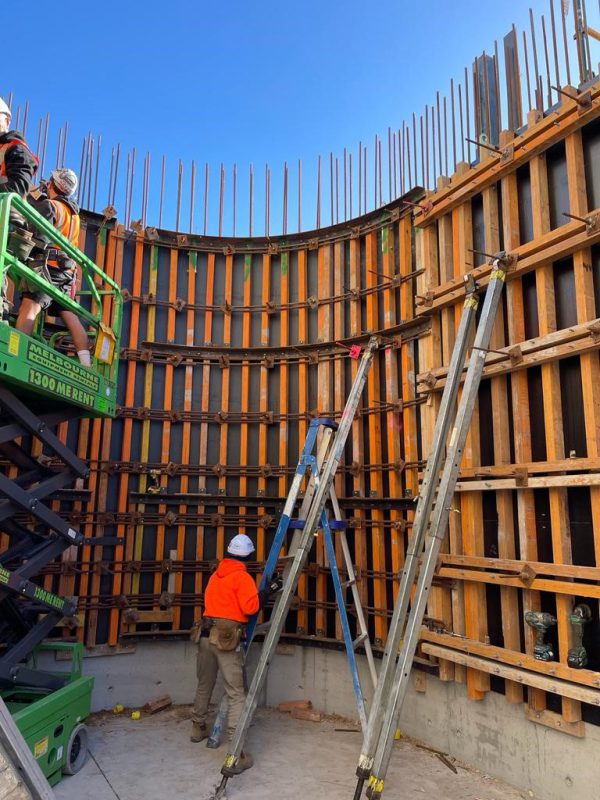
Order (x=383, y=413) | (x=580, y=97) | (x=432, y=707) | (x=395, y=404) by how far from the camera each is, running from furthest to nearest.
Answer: (x=383, y=413) < (x=395, y=404) < (x=432, y=707) < (x=580, y=97)

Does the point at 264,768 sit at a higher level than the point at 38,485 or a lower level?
lower

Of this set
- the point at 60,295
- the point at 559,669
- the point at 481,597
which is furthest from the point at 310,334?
the point at 559,669

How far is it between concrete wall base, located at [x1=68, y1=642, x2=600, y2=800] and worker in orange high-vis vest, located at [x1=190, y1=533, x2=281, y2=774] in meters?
1.60

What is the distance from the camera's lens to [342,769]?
6.28 m

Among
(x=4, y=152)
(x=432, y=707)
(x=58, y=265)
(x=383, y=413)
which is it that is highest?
(x=4, y=152)

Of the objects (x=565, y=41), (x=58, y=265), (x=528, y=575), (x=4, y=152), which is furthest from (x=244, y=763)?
(x=565, y=41)

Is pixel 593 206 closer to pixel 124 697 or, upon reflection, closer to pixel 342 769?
pixel 342 769

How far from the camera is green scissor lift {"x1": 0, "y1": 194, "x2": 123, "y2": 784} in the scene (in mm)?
5352

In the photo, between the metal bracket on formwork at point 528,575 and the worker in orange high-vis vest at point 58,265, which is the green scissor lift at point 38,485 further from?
the metal bracket on formwork at point 528,575

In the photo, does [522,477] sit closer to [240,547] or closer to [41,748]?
[240,547]

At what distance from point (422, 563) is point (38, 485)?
4.04 m

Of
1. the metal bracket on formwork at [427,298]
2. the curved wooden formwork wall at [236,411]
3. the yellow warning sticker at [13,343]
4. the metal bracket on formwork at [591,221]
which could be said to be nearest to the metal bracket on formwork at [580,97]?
the metal bracket on formwork at [591,221]

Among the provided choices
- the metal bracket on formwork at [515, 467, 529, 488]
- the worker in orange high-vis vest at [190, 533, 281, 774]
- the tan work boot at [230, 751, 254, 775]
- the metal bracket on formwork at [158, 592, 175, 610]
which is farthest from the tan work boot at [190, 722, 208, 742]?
the metal bracket on formwork at [515, 467, 529, 488]

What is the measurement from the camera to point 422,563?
16.1ft
